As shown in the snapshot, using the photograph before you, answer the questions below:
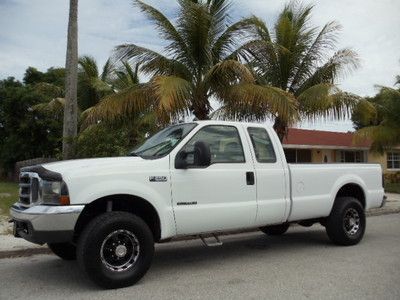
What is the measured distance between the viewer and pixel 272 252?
848 centimetres

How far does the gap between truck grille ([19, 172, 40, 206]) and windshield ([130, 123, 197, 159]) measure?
148 cm

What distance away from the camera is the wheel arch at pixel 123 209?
6359 mm

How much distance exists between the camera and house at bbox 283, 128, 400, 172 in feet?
99.9

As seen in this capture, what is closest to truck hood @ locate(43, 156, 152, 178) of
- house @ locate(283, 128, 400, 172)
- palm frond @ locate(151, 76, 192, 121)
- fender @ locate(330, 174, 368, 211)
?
fender @ locate(330, 174, 368, 211)

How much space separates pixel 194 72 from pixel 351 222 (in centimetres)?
739

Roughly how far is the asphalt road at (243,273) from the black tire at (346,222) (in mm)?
175

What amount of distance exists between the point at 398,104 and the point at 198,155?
2112 cm

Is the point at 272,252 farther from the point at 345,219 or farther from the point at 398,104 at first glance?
the point at 398,104

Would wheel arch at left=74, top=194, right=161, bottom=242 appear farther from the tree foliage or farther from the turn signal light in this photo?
the tree foliage

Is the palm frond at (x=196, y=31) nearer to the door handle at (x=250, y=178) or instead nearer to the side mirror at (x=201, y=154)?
the door handle at (x=250, y=178)

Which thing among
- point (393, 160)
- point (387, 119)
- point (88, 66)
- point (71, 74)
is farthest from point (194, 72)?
point (393, 160)

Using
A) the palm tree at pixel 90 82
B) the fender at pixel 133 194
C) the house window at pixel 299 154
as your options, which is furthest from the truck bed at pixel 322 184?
the house window at pixel 299 154

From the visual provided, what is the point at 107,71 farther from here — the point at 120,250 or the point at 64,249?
the point at 120,250

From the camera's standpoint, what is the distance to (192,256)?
8305 mm
